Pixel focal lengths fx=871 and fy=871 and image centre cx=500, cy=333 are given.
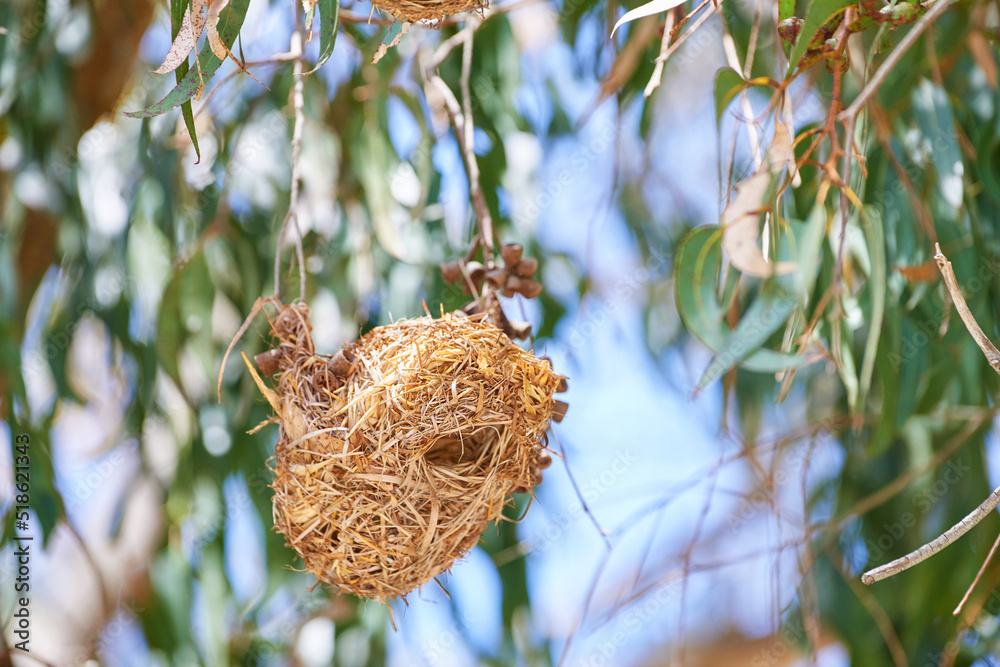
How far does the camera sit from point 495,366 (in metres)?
0.87

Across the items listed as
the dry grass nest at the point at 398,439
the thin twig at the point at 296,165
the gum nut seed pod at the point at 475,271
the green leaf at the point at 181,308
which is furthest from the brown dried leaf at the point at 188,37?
the green leaf at the point at 181,308

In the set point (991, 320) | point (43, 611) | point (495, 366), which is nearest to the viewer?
point (495, 366)

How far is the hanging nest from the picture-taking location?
2.78 ft

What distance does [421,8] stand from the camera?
855 mm

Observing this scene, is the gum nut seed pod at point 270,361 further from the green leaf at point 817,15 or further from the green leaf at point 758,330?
the green leaf at point 817,15

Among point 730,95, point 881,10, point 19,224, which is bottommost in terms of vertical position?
point 19,224

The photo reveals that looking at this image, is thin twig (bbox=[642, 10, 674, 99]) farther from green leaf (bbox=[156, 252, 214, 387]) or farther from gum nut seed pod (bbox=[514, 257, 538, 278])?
green leaf (bbox=[156, 252, 214, 387])

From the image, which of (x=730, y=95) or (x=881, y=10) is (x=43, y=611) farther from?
(x=881, y=10)

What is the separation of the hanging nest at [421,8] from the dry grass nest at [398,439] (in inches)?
12.1

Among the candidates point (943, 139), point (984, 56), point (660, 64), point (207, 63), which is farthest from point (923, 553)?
point (984, 56)

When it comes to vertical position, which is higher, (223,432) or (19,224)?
(19,224)

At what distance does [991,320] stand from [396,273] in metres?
1.12

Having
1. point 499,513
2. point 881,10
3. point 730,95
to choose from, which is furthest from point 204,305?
point 881,10

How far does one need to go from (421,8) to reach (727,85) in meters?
0.35
